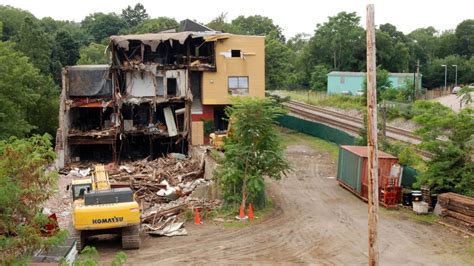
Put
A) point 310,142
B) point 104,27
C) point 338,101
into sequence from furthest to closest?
point 104,27 → point 338,101 → point 310,142

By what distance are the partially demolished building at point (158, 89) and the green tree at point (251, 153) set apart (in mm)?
16967

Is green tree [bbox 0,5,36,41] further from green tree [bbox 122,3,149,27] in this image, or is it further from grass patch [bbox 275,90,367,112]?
grass patch [bbox 275,90,367,112]

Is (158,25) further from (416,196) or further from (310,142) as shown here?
(416,196)

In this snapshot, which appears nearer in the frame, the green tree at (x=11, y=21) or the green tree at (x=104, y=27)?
the green tree at (x=11, y=21)

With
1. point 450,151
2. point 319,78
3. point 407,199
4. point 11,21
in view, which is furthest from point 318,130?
point 11,21

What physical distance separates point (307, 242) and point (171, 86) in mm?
25419

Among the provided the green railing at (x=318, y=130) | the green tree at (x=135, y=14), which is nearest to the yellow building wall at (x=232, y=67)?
the green railing at (x=318, y=130)

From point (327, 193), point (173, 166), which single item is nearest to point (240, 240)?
point (327, 193)

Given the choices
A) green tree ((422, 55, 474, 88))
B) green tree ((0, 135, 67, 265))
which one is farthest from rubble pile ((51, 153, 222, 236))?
green tree ((422, 55, 474, 88))

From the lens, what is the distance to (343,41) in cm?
8838

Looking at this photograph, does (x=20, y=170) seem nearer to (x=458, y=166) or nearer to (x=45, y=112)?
(x=458, y=166)

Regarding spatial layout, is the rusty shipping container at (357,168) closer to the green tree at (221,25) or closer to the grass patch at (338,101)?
the grass patch at (338,101)

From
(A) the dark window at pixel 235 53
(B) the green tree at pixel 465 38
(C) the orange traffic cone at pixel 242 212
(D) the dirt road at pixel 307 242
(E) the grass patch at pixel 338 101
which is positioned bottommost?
(D) the dirt road at pixel 307 242

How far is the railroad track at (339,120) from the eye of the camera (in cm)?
4144
